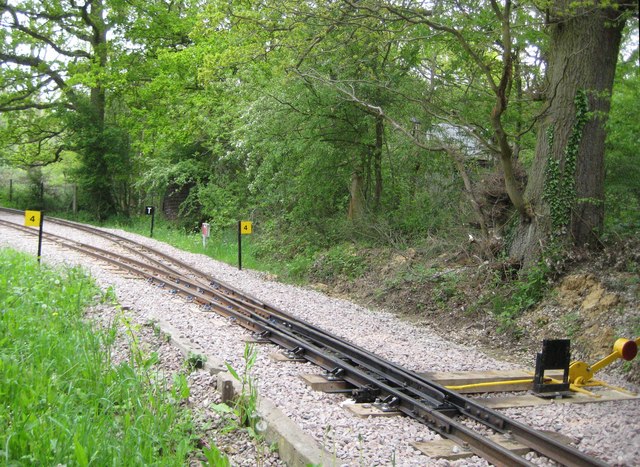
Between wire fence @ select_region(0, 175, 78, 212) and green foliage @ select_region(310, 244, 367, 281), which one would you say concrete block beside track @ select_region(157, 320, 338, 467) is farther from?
wire fence @ select_region(0, 175, 78, 212)

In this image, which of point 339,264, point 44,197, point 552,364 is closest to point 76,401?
point 552,364

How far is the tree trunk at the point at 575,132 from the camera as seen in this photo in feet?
33.4

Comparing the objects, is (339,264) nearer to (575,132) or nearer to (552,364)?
(575,132)

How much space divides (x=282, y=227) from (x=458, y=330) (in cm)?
953

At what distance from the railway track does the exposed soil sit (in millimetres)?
2630

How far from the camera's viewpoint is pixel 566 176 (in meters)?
10.3

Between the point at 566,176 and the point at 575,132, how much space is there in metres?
0.75

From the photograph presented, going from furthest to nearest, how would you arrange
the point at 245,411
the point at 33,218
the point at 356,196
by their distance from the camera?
the point at 356,196 → the point at 33,218 → the point at 245,411

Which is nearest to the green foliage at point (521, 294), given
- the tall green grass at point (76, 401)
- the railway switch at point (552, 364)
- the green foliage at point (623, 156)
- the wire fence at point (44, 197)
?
the green foliage at point (623, 156)

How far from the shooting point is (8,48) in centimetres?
2766

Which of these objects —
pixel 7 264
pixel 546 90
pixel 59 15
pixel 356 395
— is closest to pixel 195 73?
pixel 59 15

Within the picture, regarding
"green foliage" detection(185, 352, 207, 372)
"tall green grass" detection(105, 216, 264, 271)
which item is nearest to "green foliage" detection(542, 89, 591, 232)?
"green foliage" detection(185, 352, 207, 372)

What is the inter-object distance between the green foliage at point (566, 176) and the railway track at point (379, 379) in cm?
470

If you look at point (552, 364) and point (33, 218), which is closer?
point (552, 364)
